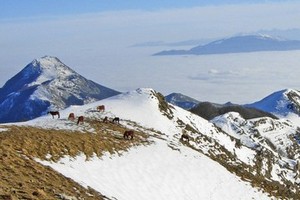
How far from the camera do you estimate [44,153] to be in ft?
106

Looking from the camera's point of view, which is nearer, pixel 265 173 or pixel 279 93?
pixel 265 173

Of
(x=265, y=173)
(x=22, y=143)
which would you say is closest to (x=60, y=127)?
(x=22, y=143)

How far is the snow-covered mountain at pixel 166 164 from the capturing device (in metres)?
32.9

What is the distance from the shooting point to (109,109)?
6256 centimetres

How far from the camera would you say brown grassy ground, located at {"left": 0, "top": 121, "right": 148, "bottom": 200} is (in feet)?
75.7

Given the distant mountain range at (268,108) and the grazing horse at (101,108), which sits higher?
the grazing horse at (101,108)

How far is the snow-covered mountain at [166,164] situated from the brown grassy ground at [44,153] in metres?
1.21

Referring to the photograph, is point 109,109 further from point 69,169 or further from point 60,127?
point 69,169

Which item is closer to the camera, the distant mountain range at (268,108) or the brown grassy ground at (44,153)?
the brown grassy ground at (44,153)

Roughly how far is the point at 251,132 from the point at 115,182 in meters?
73.1

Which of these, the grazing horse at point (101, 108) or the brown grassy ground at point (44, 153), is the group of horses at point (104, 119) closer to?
the grazing horse at point (101, 108)

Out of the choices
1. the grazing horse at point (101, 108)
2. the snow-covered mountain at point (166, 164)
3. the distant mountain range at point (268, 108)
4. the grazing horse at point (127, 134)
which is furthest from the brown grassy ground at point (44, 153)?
the distant mountain range at point (268, 108)

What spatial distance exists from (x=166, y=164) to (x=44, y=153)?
1294 cm

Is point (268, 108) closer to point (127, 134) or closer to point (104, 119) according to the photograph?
point (104, 119)
